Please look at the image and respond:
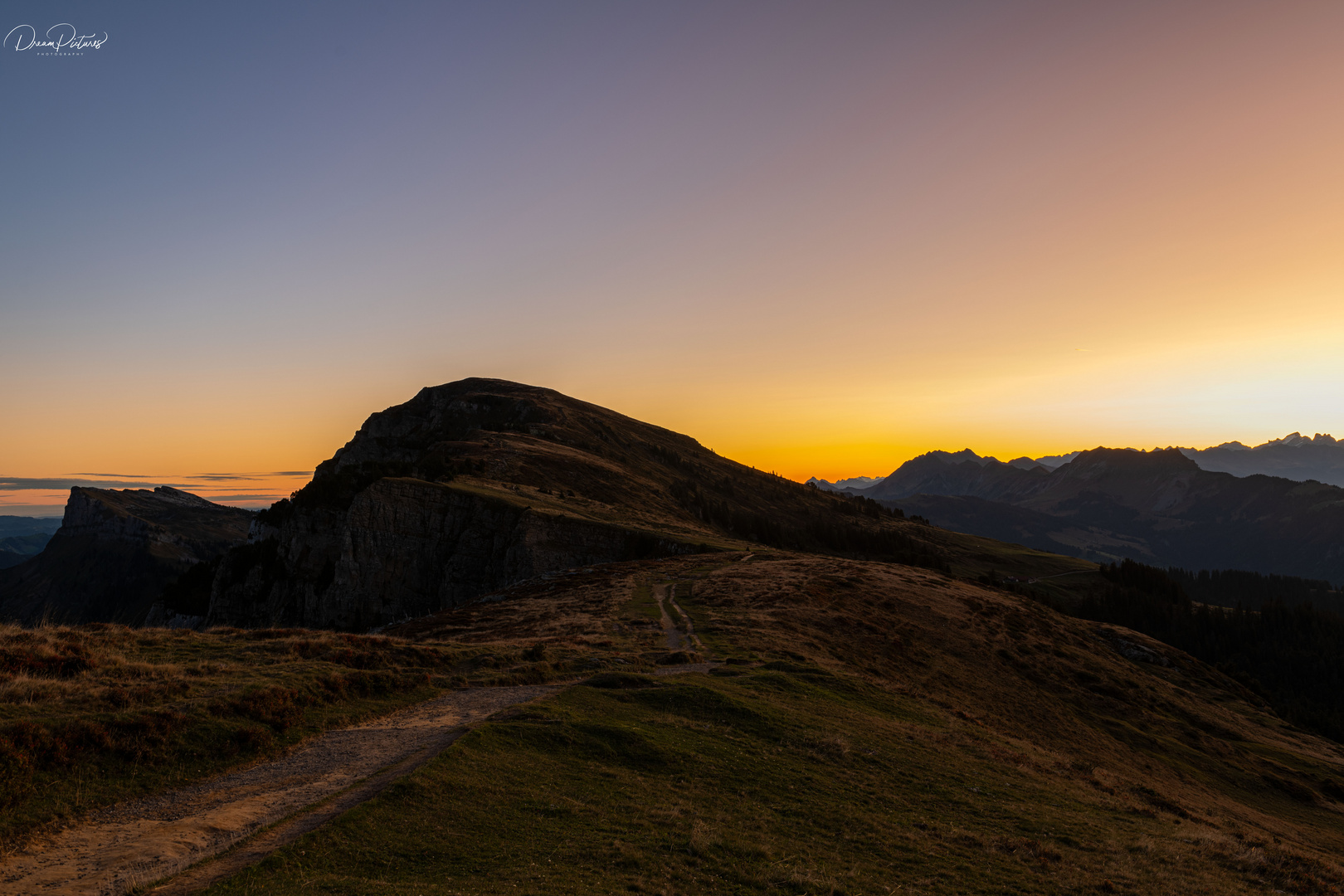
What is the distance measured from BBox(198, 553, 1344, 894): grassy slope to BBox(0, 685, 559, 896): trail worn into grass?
112cm

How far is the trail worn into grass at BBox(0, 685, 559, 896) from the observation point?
12242mm

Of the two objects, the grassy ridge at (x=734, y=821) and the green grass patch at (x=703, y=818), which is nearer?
the green grass patch at (x=703, y=818)

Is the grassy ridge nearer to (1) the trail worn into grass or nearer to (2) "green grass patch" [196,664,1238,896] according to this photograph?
(2) "green grass patch" [196,664,1238,896]

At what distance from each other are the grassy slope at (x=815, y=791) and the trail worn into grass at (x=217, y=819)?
1.12 metres

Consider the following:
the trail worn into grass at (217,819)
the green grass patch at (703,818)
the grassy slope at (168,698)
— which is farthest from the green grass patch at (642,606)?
the trail worn into grass at (217,819)

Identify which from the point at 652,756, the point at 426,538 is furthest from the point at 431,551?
the point at 652,756

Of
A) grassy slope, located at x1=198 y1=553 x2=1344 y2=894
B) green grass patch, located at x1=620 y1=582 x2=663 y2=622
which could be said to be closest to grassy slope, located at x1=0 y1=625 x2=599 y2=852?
grassy slope, located at x1=198 y1=553 x2=1344 y2=894

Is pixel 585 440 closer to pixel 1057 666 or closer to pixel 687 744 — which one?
pixel 1057 666

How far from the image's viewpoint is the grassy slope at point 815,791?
→ 1438cm

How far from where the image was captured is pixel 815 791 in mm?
20578

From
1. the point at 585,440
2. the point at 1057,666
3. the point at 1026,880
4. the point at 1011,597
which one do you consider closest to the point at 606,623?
the point at 1026,880

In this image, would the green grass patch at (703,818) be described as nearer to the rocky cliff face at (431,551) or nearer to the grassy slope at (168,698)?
the grassy slope at (168,698)

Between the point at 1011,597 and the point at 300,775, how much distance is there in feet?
282

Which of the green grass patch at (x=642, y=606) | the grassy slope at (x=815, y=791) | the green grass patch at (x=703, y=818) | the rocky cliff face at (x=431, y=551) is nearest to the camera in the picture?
the green grass patch at (x=703, y=818)
